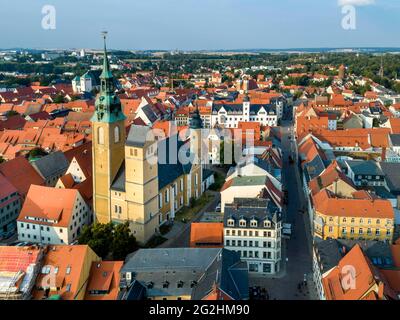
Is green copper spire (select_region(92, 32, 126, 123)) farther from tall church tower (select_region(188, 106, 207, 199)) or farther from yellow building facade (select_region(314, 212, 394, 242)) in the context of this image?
yellow building facade (select_region(314, 212, 394, 242))

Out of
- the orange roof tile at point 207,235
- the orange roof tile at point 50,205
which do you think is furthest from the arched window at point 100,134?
the orange roof tile at point 207,235

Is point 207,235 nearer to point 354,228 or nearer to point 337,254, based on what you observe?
point 337,254

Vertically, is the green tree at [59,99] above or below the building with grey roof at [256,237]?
above

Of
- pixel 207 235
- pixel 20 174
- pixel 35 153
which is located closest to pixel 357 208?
pixel 207 235

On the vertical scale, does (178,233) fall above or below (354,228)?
below

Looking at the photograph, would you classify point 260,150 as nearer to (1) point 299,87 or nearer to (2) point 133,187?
(2) point 133,187

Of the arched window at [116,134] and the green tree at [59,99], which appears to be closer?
the arched window at [116,134]

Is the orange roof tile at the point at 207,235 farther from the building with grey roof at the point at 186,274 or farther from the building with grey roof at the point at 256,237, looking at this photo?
the building with grey roof at the point at 186,274

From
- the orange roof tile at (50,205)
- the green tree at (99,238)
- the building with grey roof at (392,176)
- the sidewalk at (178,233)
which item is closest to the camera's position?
the green tree at (99,238)
